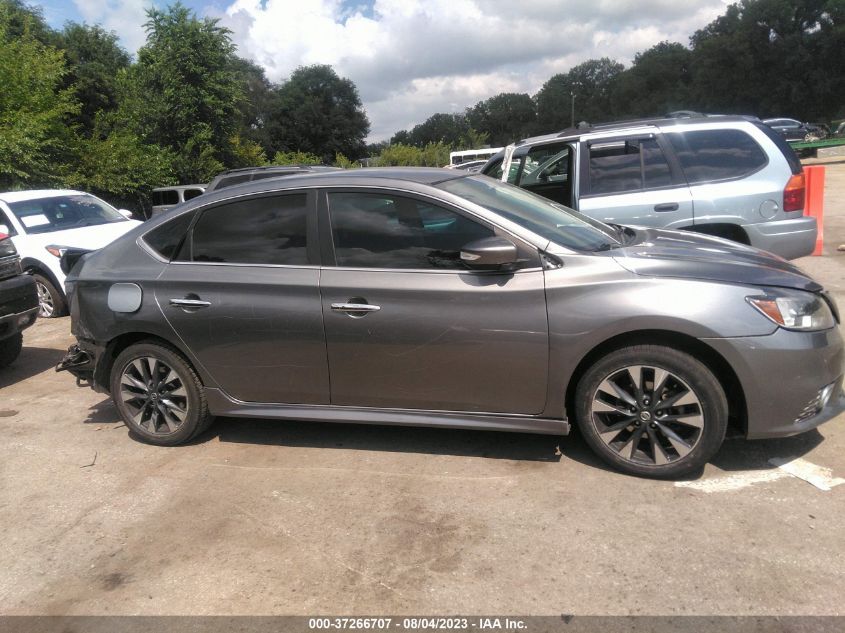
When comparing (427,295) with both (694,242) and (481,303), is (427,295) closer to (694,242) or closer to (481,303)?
(481,303)

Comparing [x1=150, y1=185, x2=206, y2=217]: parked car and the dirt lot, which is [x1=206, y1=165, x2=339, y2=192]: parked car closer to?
[x1=150, y1=185, x2=206, y2=217]: parked car

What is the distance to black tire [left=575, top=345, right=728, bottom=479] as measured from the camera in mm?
3289

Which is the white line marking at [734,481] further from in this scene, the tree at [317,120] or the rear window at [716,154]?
the tree at [317,120]

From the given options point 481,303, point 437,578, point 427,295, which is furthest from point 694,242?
point 437,578

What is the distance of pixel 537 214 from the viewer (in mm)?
4004

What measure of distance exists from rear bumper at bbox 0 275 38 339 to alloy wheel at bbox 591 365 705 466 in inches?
212

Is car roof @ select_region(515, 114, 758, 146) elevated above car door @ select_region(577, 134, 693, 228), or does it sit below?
above

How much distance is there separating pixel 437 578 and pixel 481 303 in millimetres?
1434

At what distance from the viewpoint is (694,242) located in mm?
3979

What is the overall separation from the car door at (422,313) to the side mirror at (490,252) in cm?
12

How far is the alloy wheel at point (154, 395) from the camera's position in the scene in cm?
425

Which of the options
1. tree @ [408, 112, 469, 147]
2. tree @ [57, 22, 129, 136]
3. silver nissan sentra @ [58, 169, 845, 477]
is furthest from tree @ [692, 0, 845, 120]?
silver nissan sentra @ [58, 169, 845, 477]

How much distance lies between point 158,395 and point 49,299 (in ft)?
18.4

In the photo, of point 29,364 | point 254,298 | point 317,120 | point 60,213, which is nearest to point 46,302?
point 60,213
